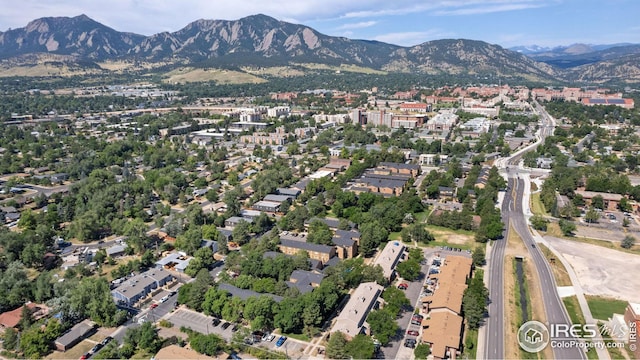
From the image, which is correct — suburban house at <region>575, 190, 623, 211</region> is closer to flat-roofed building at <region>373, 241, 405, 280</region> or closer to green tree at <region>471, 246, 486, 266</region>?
green tree at <region>471, 246, 486, 266</region>

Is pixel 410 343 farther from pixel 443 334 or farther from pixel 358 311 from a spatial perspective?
pixel 358 311

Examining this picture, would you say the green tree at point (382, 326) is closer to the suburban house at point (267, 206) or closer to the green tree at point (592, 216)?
the suburban house at point (267, 206)

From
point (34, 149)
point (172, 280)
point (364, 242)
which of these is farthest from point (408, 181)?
point (34, 149)

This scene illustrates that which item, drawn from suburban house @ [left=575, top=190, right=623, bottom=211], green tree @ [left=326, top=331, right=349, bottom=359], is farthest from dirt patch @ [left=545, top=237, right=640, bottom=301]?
green tree @ [left=326, top=331, right=349, bottom=359]

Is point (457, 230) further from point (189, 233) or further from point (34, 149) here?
point (34, 149)

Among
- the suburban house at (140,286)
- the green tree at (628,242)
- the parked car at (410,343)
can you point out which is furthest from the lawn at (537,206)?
the suburban house at (140,286)

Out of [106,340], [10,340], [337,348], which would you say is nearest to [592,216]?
[337,348]

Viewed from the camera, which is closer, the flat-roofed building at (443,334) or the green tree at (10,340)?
the flat-roofed building at (443,334)

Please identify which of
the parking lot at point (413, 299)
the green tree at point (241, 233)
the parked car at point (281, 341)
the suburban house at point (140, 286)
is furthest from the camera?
the green tree at point (241, 233)
